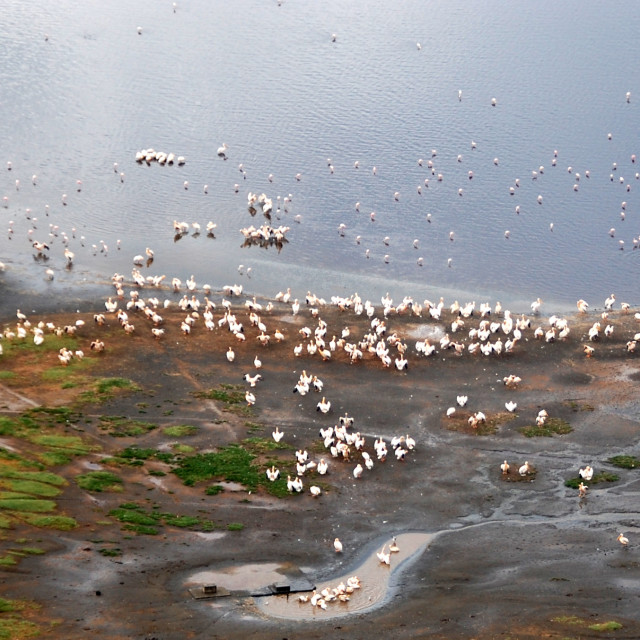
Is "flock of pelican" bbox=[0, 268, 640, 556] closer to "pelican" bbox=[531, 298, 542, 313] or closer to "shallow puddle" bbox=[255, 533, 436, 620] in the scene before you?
"pelican" bbox=[531, 298, 542, 313]

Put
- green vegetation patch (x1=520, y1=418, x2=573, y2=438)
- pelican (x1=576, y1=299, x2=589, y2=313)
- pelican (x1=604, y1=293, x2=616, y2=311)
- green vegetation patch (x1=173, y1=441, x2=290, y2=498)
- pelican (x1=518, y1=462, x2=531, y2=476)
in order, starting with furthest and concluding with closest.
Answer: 1. pelican (x1=576, y1=299, x2=589, y2=313)
2. pelican (x1=604, y1=293, x2=616, y2=311)
3. green vegetation patch (x1=520, y1=418, x2=573, y2=438)
4. pelican (x1=518, y1=462, x2=531, y2=476)
5. green vegetation patch (x1=173, y1=441, x2=290, y2=498)

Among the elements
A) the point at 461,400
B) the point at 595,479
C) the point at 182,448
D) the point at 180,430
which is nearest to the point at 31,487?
the point at 182,448

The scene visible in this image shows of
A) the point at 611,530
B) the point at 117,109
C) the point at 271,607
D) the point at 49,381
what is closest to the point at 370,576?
the point at 271,607

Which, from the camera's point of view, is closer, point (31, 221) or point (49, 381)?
point (49, 381)

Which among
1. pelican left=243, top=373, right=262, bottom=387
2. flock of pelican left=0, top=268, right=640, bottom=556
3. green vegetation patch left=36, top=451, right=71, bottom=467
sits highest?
flock of pelican left=0, top=268, right=640, bottom=556

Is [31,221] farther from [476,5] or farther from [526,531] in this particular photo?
[476,5]

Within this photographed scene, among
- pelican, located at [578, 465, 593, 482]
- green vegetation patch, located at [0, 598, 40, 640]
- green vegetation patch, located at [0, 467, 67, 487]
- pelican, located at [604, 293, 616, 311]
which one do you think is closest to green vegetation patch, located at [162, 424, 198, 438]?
green vegetation patch, located at [0, 467, 67, 487]

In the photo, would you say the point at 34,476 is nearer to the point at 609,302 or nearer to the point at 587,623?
the point at 587,623
